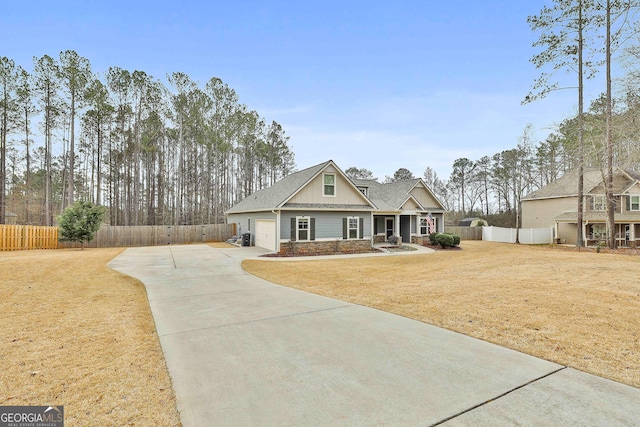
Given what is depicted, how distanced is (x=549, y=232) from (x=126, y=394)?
33.7 meters

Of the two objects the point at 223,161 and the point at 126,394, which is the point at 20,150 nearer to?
the point at 223,161

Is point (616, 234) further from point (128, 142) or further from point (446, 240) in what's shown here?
point (128, 142)

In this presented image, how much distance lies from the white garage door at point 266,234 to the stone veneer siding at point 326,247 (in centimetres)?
104

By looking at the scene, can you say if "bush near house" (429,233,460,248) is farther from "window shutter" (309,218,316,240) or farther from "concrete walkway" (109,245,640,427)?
"concrete walkway" (109,245,640,427)

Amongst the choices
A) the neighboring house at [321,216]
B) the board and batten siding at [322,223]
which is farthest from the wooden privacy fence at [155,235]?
the board and batten siding at [322,223]

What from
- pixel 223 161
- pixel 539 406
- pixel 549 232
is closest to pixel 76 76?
pixel 223 161

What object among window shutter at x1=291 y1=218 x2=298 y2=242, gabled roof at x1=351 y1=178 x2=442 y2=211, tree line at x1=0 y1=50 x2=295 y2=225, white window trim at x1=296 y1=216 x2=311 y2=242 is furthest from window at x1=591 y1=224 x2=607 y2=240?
tree line at x1=0 y1=50 x2=295 y2=225

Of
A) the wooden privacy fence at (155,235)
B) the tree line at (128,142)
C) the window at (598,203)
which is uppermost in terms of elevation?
the tree line at (128,142)

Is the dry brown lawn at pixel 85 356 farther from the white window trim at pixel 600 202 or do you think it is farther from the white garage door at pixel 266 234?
the white window trim at pixel 600 202

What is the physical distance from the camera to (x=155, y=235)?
22891 millimetres

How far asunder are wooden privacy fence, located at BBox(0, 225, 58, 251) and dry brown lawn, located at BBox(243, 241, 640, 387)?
17154 mm

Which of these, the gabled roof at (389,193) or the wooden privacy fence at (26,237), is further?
the gabled roof at (389,193)

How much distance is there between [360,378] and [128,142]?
109ft

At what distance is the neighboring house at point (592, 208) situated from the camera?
2298 centimetres
